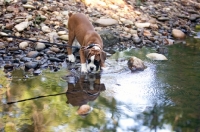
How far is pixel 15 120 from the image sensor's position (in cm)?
401

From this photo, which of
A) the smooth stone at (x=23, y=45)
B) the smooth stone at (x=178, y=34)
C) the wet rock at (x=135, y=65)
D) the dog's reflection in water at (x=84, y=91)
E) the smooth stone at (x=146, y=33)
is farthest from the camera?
the smooth stone at (x=178, y=34)

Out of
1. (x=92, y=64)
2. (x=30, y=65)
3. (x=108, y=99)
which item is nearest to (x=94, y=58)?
(x=92, y=64)

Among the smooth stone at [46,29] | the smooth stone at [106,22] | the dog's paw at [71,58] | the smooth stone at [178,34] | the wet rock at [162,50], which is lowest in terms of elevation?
the smooth stone at [178,34]

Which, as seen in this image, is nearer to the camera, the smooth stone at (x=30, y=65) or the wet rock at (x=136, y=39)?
the smooth stone at (x=30, y=65)

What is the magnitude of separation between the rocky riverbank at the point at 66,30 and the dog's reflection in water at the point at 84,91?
741 mm

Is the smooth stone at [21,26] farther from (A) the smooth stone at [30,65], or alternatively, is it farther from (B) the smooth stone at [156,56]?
(B) the smooth stone at [156,56]

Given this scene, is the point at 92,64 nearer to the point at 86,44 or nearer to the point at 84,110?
the point at 86,44

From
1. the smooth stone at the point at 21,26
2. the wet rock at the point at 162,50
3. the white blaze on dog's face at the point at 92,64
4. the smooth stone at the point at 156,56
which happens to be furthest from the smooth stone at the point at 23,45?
the wet rock at the point at 162,50

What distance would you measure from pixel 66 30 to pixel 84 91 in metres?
2.64

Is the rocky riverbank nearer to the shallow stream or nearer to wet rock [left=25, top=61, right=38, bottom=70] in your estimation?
wet rock [left=25, top=61, right=38, bottom=70]

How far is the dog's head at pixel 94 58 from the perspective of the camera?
5.31 meters

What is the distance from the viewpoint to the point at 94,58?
17.4 ft

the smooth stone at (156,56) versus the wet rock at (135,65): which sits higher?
the wet rock at (135,65)

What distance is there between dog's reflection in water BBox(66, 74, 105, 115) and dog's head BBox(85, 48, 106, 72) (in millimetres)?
191
